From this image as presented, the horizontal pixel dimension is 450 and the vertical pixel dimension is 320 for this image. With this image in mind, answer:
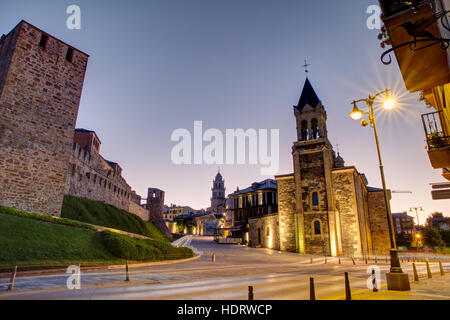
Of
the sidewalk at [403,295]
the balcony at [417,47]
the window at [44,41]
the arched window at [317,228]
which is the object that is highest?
the window at [44,41]

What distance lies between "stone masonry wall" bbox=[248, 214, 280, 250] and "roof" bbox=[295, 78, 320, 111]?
16.4 m

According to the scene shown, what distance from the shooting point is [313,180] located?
3428 centimetres

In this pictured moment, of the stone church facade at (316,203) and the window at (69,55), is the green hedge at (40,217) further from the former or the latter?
the stone church facade at (316,203)

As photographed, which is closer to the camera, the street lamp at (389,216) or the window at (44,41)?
the street lamp at (389,216)

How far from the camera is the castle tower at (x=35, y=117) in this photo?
16703 millimetres

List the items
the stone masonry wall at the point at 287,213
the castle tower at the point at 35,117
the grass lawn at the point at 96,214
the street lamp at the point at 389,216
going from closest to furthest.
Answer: the street lamp at the point at 389,216 < the castle tower at the point at 35,117 < the grass lawn at the point at 96,214 < the stone masonry wall at the point at 287,213

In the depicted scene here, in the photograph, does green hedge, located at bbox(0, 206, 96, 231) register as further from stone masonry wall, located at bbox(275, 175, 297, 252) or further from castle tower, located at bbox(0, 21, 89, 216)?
stone masonry wall, located at bbox(275, 175, 297, 252)

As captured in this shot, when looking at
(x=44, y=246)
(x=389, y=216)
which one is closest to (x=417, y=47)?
(x=389, y=216)

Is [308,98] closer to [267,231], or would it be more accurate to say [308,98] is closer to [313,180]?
[313,180]

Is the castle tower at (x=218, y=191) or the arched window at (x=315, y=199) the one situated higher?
the castle tower at (x=218, y=191)

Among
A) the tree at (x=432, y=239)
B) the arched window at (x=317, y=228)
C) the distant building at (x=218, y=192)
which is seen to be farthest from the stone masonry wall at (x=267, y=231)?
the distant building at (x=218, y=192)
